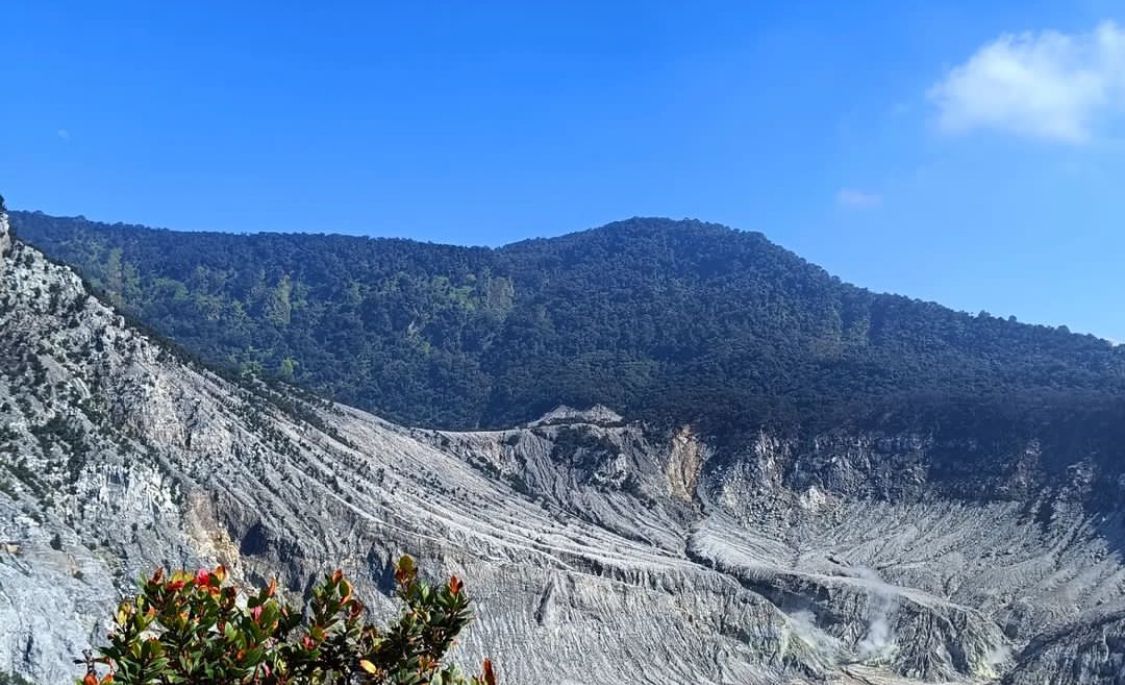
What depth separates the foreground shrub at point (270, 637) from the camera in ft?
28.5

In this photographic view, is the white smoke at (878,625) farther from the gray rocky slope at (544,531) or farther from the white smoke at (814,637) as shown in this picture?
the white smoke at (814,637)

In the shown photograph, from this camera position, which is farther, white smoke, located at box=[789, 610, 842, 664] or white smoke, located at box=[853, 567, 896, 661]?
white smoke, located at box=[789, 610, 842, 664]

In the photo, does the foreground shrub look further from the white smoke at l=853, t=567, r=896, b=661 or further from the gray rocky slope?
the white smoke at l=853, t=567, r=896, b=661

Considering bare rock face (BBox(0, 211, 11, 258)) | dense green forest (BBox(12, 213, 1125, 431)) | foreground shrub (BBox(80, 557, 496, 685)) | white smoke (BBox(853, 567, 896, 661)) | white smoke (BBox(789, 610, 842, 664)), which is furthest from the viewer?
dense green forest (BBox(12, 213, 1125, 431))

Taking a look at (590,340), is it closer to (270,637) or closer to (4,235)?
(4,235)

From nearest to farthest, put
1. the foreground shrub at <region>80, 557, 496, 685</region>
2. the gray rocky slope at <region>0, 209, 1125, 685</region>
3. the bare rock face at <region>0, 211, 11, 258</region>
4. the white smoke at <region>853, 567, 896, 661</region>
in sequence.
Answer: the foreground shrub at <region>80, 557, 496, 685</region>
the gray rocky slope at <region>0, 209, 1125, 685</region>
the bare rock face at <region>0, 211, 11, 258</region>
the white smoke at <region>853, 567, 896, 661</region>

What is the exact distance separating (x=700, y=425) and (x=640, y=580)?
4035 cm

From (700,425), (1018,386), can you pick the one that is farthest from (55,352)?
(1018,386)

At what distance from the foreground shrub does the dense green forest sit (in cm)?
11189

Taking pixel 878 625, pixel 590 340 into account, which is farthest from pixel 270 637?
pixel 590 340

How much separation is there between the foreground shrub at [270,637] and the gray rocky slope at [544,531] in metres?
41.3

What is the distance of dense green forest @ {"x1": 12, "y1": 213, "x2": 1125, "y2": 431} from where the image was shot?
440 feet

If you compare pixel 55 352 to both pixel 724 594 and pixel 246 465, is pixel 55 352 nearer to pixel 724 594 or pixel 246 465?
pixel 246 465

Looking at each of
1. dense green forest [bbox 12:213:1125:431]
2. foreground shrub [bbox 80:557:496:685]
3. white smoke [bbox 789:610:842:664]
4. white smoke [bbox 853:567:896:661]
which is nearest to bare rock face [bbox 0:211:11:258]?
dense green forest [bbox 12:213:1125:431]
